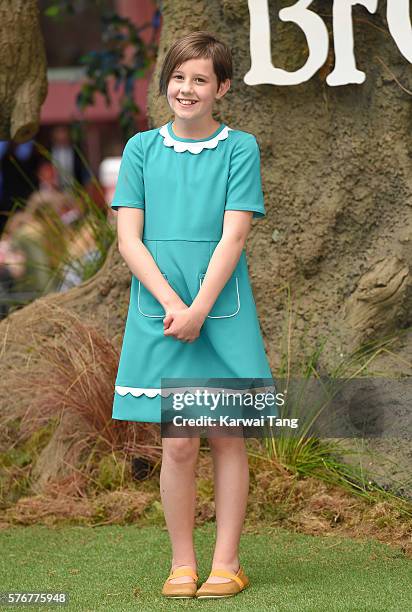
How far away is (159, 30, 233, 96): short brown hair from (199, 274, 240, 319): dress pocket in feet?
2.22

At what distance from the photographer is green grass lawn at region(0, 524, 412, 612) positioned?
3.73 meters

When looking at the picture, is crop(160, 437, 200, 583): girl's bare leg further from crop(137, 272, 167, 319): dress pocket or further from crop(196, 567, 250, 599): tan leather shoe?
crop(137, 272, 167, 319): dress pocket

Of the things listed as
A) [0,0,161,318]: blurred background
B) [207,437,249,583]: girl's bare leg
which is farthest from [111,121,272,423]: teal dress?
[0,0,161,318]: blurred background

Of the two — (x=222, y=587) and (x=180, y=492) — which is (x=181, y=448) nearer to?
(x=180, y=492)

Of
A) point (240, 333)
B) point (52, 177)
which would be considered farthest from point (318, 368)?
point (52, 177)

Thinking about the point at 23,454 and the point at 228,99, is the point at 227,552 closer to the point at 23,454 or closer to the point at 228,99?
the point at 23,454

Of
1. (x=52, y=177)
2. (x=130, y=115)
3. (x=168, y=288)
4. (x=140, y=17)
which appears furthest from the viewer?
(x=140, y=17)

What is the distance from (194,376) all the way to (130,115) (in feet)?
17.8

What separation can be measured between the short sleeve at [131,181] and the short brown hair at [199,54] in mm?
255

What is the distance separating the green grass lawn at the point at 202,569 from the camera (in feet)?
12.2

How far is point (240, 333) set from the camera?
371cm

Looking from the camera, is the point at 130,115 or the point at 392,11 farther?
the point at 130,115

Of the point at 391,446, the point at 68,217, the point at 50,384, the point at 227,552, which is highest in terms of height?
the point at 68,217

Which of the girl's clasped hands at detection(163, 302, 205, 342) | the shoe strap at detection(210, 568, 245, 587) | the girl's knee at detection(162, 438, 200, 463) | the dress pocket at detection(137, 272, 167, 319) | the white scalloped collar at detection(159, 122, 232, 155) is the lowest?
the shoe strap at detection(210, 568, 245, 587)
